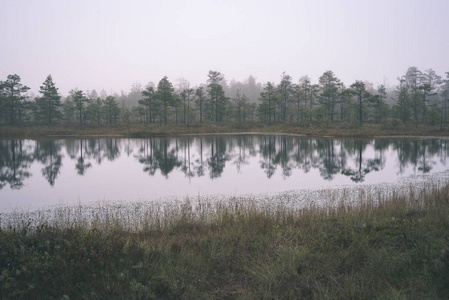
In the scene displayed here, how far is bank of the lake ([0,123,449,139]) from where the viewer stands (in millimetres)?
45656

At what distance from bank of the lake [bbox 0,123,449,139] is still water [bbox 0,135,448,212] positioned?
2065 centimetres

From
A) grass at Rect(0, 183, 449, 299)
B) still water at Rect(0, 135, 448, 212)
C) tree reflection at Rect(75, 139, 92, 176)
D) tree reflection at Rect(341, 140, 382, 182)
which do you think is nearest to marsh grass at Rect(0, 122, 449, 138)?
still water at Rect(0, 135, 448, 212)

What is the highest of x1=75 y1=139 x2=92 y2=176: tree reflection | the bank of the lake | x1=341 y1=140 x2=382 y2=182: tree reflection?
the bank of the lake

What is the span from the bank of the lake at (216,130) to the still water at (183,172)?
67.8 feet

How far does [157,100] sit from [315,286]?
6405cm

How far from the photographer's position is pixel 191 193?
13234mm

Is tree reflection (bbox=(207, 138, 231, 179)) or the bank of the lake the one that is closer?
tree reflection (bbox=(207, 138, 231, 179))

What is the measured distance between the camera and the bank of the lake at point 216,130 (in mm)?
45656

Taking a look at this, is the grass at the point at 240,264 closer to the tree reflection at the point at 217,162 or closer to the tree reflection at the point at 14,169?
the tree reflection at the point at 217,162

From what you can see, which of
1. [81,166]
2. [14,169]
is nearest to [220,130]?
[81,166]

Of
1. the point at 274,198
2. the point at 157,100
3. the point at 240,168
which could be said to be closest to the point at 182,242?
the point at 274,198

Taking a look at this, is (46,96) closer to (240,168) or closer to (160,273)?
(240,168)

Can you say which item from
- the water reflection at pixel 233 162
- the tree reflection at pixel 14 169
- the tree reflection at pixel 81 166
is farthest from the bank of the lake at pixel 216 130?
the tree reflection at pixel 81 166

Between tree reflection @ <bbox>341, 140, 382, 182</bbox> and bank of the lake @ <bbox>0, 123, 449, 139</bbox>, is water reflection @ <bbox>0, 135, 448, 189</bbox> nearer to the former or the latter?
tree reflection @ <bbox>341, 140, 382, 182</bbox>
